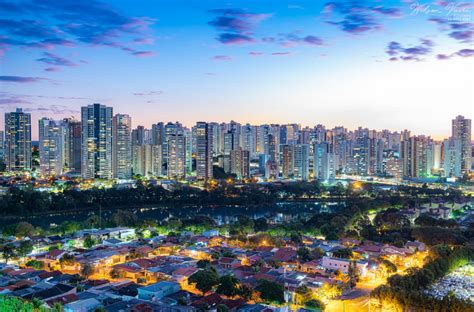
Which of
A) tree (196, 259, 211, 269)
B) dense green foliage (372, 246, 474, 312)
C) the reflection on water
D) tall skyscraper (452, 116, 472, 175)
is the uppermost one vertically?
tall skyscraper (452, 116, 472, 175)

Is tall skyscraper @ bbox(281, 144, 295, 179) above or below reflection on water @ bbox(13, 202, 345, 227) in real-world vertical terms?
above

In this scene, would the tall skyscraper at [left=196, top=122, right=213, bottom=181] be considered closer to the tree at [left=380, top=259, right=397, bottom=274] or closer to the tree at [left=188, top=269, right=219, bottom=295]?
the tree at [left=380, top=259, right=397, bottom=274]

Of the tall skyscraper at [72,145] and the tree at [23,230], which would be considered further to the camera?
the tall skyscraper at [72,145]

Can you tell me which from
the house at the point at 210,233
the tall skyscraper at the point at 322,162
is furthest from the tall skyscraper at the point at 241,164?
the house at the point at 210,233

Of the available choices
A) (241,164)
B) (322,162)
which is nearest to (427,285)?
(241,164)

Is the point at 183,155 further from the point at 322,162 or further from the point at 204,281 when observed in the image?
the point at 204,281

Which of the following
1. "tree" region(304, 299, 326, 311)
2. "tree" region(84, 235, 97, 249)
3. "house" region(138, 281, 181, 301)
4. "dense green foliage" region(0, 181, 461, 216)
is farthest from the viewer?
"dense green foliage" region(0, 181, 461, 216)

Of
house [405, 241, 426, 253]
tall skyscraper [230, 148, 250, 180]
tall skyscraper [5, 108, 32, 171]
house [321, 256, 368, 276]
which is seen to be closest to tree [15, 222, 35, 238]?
house [321, 256, 368, 276]

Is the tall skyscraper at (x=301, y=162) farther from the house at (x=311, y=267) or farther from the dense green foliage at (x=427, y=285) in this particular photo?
the house at (x=311, y=267)
